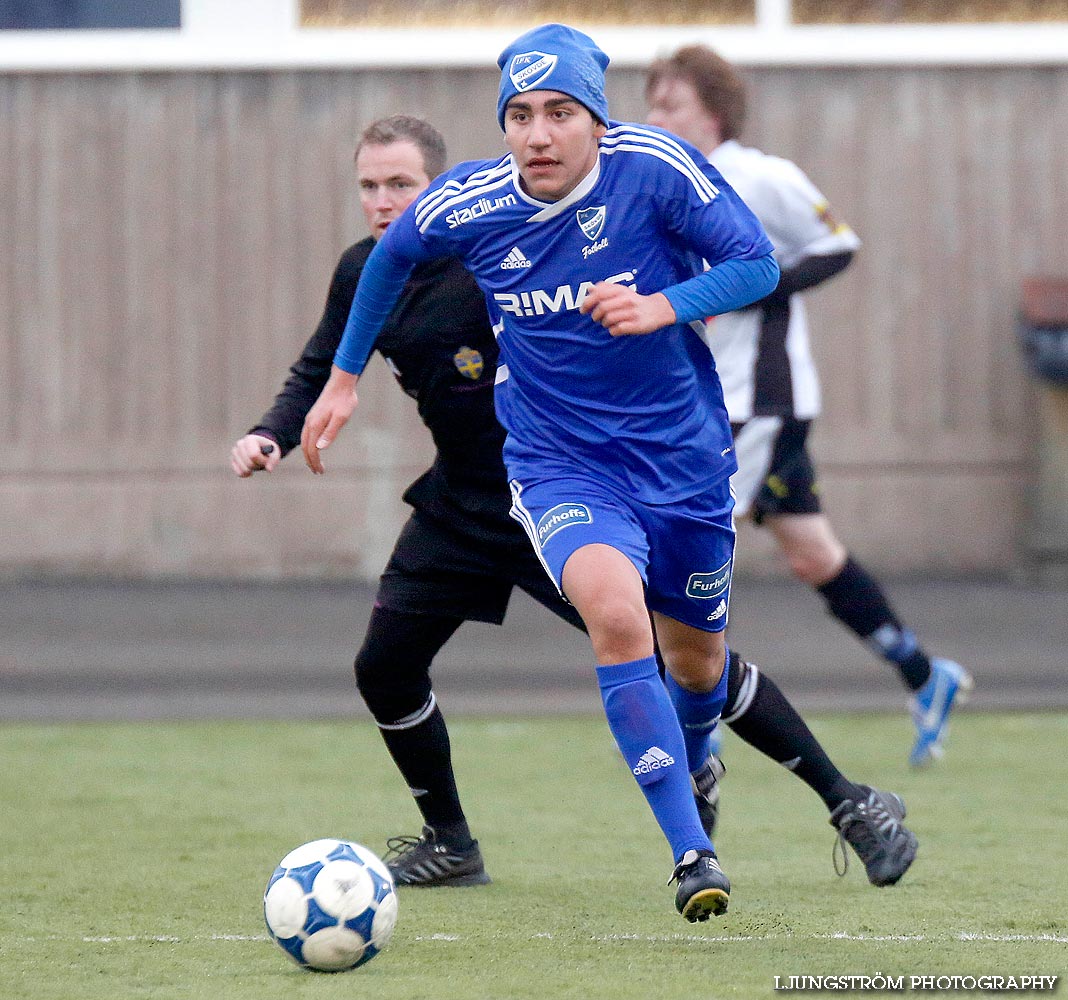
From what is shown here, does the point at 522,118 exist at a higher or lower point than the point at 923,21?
lower

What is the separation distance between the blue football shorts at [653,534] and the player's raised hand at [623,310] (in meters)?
0.42

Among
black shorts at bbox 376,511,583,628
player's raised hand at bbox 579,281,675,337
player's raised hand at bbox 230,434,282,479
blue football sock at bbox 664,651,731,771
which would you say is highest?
player's raised hand at bbox 579,281,675,337

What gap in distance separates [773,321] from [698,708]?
2.30 metres

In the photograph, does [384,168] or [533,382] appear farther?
[384,168]

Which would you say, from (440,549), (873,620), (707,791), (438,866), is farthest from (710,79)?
(438,866)

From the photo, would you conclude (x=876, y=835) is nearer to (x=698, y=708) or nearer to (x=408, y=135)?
(x=698, y=708)

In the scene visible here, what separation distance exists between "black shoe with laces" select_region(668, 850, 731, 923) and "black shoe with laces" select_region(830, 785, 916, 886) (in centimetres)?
85

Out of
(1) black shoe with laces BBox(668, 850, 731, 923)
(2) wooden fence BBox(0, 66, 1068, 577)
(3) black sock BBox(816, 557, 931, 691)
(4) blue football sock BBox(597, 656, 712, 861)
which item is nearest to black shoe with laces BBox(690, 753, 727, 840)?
(4) blue football sock BBox(597, 656, 712, 861)

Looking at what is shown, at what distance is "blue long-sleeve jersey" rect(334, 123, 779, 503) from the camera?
4.11 m

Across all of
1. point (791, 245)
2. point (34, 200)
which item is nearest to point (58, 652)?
point (34, 200)

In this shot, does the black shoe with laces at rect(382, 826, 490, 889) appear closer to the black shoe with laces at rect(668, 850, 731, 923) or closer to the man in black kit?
the man in black kit

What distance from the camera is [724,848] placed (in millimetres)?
5160

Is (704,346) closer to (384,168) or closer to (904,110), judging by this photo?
(384,168)

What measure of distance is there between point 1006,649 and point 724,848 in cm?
430
